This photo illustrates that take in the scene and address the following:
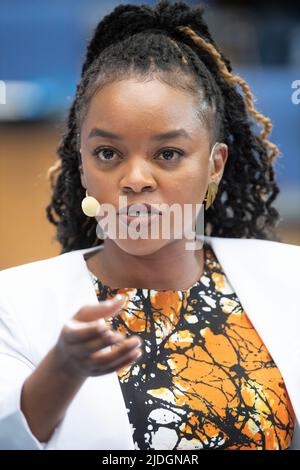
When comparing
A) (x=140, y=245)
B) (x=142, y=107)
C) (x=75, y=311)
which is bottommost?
(x=75, y=311)

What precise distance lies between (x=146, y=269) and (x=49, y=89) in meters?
2.78

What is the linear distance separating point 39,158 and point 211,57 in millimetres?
2651

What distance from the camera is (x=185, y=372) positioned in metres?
→ 1.44

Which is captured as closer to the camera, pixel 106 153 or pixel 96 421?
pixel 96 421

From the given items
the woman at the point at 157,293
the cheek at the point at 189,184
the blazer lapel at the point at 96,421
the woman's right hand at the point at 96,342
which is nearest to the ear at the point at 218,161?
the woman at the point at 157,293

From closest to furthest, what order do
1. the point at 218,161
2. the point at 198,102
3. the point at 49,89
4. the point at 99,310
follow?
1. the point at 99,310
2. the point at 198,102
3. the point at 218,161
4. the point at 49,89

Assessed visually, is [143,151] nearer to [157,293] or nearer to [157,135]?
[157,135]

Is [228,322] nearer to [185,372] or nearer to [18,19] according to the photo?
A: [185,372]

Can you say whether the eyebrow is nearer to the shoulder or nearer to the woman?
the woman

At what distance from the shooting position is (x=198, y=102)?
5.11ft

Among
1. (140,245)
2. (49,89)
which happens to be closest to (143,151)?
(140,245)

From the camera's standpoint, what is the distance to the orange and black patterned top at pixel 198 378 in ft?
4.52

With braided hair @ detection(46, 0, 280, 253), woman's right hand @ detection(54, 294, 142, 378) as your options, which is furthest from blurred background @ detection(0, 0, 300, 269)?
woman's right hand @ detection(54, 294, 142, 378)

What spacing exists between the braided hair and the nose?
0.19m
